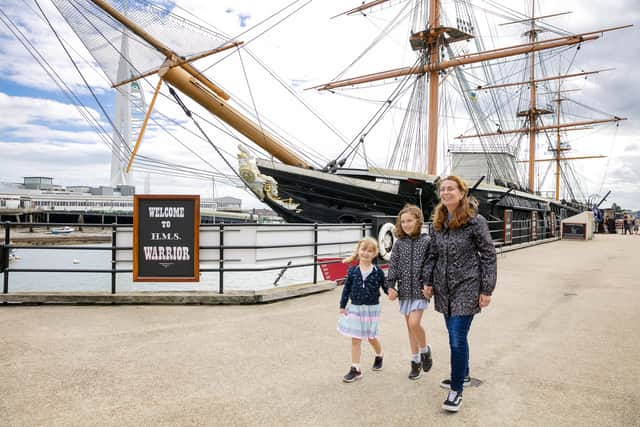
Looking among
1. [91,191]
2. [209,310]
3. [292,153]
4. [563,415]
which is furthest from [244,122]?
[91,191]

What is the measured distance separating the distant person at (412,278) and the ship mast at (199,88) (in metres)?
11.1

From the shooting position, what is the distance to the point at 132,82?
1396cm

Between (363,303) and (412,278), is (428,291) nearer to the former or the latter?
(412,278)

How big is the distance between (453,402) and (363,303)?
1.01 m

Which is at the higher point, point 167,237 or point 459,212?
point 459,212

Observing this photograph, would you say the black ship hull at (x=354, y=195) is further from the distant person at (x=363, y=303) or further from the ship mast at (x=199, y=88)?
the distant person at (x=363, y=303)

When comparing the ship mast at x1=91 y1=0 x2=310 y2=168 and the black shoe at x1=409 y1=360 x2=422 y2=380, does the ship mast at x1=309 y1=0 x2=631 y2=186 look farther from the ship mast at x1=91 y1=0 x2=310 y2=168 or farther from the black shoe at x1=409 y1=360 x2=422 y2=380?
the black shoe at x1=409 y1=360 x2=422 y2=380

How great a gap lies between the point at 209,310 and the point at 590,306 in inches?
214

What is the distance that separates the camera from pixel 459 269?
3.05 metres

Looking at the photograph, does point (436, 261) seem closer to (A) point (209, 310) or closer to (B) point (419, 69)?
(A) point (209, 310)

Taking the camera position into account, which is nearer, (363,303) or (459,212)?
(459,212)

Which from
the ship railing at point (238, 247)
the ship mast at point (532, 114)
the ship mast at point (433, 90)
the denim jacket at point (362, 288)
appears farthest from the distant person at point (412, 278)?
the ship mast at point (532, 114)

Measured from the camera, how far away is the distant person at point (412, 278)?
3484 mm

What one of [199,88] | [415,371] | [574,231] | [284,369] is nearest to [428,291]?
[415,371]
